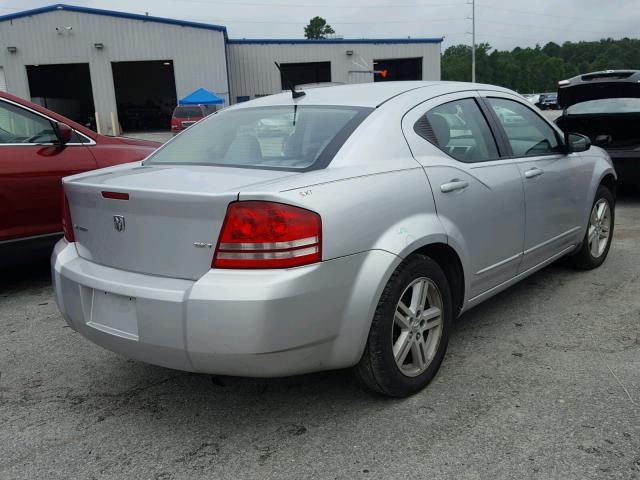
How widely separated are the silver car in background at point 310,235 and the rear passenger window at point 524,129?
6 cm

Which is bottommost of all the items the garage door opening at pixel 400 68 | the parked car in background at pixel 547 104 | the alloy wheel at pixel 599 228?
the parked car in background at pixel 547 104

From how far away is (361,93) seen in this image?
335 cm

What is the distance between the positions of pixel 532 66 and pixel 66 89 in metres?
97.3

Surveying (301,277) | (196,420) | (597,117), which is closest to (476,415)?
(301,277)

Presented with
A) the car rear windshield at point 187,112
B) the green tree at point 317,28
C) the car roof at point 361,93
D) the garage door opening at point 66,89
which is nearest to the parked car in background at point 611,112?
the car roof at point 361,93

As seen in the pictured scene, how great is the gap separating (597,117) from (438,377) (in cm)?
609

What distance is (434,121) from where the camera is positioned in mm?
3230

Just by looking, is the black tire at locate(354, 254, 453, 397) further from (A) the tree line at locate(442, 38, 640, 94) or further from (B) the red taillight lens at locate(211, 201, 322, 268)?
(A) the tree line at locate(442, 38, 640, 94)

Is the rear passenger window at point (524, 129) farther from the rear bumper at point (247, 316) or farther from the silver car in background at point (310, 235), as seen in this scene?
the rear bumper at point (247, 316)

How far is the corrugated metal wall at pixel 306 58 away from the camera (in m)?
34.8

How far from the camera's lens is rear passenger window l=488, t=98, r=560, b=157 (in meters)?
3.79

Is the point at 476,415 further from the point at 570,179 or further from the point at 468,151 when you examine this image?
the point at 570,179

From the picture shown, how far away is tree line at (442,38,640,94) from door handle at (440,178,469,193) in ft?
361

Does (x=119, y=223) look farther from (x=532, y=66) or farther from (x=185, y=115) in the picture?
(x=532, y=66)
